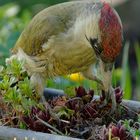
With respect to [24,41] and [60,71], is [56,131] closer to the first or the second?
[60,71]

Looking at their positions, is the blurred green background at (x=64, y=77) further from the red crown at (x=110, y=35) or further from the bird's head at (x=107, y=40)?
the red crown at (x=110, y=35)

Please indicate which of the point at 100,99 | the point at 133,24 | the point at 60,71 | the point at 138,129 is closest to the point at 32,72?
the point at 60,71

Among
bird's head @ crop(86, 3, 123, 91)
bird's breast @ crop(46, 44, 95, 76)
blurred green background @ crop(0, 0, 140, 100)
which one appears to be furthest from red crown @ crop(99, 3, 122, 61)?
blurred green background @ crop(0, 0, 140, 100)

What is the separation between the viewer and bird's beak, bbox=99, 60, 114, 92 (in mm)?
3391

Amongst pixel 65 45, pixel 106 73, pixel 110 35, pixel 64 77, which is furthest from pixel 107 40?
pixel 64 77

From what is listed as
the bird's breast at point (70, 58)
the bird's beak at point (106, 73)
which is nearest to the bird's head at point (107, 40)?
the bird's beak at point (106, 73)

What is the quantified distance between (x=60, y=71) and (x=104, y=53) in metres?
0.46

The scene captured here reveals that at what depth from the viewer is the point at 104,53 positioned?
3.33 meters

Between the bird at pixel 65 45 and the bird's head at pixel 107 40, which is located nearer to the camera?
the bird's head at pixel 107 40

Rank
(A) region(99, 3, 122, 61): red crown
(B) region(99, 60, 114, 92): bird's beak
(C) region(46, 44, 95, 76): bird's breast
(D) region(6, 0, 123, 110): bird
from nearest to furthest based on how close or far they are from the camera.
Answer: (A) region(99, 3, 122, 61): red crown
(B) region(99, 60, 114, 92): bird's beak
(D) region(6, 0, 123, 110): bird
(C) region(46, 44, 95, 76): bird's breast

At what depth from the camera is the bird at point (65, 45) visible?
3.52 m

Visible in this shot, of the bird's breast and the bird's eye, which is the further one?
the bird's breast

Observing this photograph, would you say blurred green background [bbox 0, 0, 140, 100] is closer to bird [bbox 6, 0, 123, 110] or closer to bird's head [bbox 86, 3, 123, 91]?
bird [bbox 6, 0, 123, 110]

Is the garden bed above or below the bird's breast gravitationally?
below
